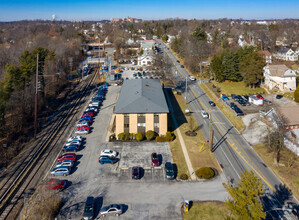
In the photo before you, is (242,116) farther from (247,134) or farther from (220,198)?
(220,198)

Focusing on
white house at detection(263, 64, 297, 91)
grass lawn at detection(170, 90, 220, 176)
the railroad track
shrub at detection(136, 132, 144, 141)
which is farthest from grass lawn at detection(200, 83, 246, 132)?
the railroad track

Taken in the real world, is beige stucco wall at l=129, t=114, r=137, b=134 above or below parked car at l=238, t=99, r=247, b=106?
below

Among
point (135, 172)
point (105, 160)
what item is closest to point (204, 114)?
point (135, 172)

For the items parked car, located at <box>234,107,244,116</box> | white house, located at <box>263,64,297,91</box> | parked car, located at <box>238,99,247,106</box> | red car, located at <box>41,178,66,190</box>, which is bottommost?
red car, located at <box>41,178,66,190</box>

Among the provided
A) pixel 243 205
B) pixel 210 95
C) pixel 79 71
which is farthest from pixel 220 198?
pixel 79 71

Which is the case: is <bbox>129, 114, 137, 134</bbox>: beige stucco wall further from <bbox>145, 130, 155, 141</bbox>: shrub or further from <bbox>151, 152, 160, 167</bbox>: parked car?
<bbox>151, 152, 160, 167</bbox>: parked car

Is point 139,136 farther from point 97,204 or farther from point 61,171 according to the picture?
point 97,204

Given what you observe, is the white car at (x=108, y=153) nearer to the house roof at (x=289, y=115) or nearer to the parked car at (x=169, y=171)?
the parked car at (x=169, y=171)
